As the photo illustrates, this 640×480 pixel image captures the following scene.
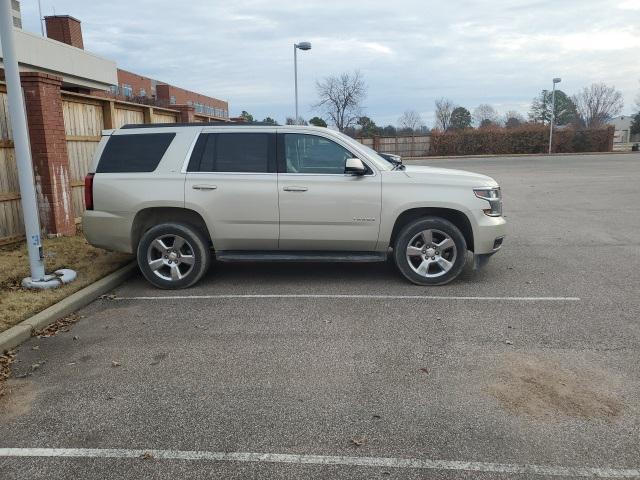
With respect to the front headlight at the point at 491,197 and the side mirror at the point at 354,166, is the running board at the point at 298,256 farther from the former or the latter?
the front headlight at the point at 491,197

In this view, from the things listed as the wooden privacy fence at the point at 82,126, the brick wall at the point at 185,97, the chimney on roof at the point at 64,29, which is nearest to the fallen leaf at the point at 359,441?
the wooden privacy fence at the point at 82,126

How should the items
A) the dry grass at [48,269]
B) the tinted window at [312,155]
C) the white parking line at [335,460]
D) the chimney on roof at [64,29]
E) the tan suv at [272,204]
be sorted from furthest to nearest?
the chimney on roof at [64,29], the tinted window at [312,155], the tan suv at [272,204], the dry grass at [48,269], the white parking line at [335,460]

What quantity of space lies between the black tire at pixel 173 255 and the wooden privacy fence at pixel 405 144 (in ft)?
147

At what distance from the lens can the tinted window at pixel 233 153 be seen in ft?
21.7

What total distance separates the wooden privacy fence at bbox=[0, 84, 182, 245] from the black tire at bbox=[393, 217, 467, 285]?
5498 mm

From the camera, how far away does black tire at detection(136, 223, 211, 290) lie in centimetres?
659

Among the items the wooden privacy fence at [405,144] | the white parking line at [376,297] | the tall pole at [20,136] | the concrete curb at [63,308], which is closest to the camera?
the concrete curb at [63,308]

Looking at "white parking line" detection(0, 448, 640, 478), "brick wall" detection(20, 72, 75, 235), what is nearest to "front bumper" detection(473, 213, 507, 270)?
"white parking line" detection(0, 448, 640, 478)

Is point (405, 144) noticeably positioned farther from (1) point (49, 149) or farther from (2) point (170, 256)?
(2) point (170, 256)

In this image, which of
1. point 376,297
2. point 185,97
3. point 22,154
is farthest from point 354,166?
point 185,97

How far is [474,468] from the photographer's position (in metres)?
3.03

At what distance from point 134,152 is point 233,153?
3.98 feet

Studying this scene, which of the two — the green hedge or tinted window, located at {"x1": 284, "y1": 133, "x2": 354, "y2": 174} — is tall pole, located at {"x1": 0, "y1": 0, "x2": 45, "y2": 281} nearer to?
tinted window, located at {"x1": 284, "y1": 133, "x2": 354, "y2": 174}

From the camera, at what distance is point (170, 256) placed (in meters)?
6.68
